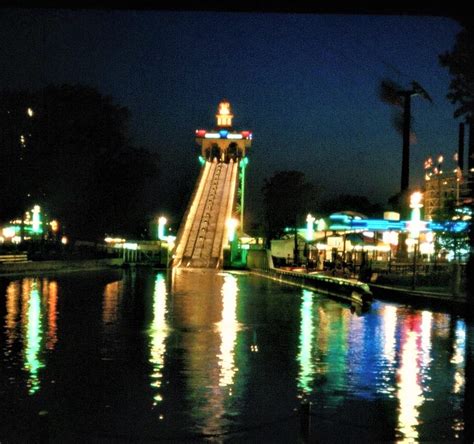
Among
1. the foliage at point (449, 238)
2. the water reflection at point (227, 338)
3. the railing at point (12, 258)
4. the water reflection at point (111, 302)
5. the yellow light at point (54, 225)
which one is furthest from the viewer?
the yellow light at point (54, 225)

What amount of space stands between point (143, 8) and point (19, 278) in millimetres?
40019

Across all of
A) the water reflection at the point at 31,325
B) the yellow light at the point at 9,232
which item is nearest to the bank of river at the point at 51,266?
the yellow light at the point at 9,232

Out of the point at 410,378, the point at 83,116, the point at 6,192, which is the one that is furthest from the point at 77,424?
the point at 83,116

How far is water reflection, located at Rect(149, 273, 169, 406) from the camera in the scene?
12.7 metres

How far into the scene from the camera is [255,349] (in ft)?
56.6

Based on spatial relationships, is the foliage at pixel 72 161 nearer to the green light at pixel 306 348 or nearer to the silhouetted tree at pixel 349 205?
the green light at pixel 306 348

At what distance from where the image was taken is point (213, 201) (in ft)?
293

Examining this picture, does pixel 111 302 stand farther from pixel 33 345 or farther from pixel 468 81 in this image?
pixel 468 81

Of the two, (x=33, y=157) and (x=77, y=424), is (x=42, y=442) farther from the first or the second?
(x=33, y=157)

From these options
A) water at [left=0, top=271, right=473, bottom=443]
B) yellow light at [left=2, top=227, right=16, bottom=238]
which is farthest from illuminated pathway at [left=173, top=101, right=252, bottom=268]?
water at [left=0, top=271, right=473, bottom=443]

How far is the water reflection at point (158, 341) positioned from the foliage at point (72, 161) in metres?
25.8

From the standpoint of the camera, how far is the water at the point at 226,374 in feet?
31.9

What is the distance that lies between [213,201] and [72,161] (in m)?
25.6

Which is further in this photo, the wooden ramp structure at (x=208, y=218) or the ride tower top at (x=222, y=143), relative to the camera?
the ride tower top at (x=222, y=143)
